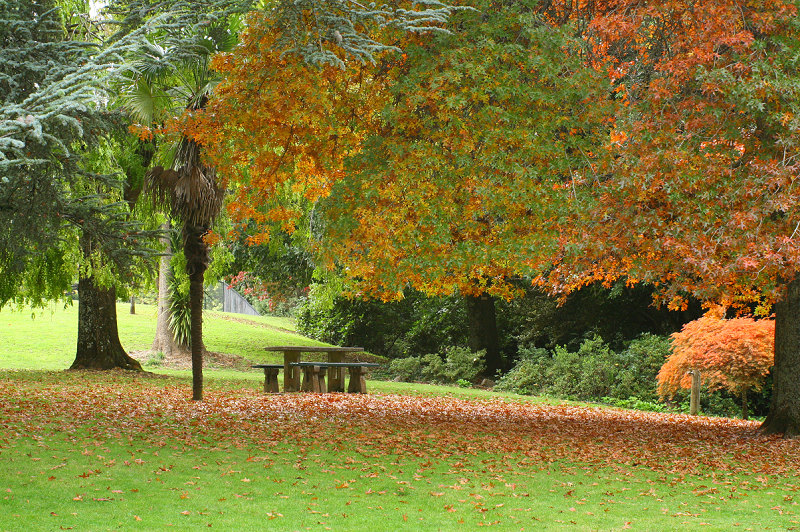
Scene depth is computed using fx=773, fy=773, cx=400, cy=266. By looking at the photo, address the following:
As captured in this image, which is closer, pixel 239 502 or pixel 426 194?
pixel 239 502

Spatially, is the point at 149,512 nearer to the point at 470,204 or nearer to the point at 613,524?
the point at 613,524

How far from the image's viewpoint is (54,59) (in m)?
8.91

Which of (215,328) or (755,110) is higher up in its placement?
(755,110)

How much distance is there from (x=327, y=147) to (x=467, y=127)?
84.6 inches

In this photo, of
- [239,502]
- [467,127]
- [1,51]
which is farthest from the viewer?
[467,127]

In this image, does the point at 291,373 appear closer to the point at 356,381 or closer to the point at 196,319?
the point at 356,381

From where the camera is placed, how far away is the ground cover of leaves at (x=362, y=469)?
6.31 meters

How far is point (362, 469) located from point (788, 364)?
6952 mm

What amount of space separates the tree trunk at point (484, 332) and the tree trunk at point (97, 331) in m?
9.94

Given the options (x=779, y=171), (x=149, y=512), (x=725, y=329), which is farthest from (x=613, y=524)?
(x=725, y=329)

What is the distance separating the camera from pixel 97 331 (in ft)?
60.2

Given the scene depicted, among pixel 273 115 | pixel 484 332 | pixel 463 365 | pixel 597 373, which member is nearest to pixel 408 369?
pixel 463 365

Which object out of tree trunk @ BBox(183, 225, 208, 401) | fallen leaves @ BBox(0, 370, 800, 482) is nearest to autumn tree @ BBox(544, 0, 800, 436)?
fallen leaves @ BBox(0, 370, 800, 482)

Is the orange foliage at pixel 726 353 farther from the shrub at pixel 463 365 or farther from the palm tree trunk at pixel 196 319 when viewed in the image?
the palm tree trunk at pixel 196 319
